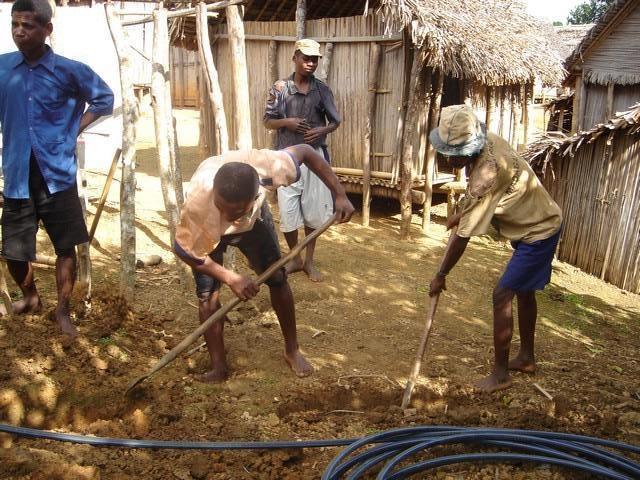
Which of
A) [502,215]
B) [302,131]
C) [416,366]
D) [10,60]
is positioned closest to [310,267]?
[302,131]

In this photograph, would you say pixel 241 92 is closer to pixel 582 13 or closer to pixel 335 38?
pixel 335 38

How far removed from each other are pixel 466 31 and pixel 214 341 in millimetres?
5523

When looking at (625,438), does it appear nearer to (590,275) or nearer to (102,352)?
(102,352)

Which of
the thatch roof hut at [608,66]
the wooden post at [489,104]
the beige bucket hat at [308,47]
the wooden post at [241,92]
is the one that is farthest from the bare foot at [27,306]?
the thatch roof hut at [608,66]

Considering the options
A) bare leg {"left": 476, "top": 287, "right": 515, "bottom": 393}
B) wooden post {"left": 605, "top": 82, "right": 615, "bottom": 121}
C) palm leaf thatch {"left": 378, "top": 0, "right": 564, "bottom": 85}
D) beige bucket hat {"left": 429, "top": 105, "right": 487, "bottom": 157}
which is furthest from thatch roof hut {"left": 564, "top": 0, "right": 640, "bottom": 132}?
beige bucket hat {"left": 429, "top": 105, "right": 487, "bottom": 157}

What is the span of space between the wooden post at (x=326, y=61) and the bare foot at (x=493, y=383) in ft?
18.2

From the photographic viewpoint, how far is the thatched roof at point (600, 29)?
32.1 feet

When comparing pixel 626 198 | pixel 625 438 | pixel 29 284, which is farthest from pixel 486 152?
pixel 626 198

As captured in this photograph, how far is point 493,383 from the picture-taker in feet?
12.3

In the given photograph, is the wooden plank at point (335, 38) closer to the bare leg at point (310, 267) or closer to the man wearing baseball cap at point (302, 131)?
the man wearing baseball cap at point (302, 131)

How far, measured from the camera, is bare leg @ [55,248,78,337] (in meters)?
3.81

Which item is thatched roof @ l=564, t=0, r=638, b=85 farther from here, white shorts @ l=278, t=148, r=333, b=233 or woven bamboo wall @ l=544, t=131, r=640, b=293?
white shorts @ l=278, t=148, r=333, b=233

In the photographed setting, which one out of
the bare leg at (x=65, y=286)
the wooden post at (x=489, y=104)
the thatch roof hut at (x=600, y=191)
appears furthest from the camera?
the wooden post at (x=489, y=104)

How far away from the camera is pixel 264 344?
14.0 feet
